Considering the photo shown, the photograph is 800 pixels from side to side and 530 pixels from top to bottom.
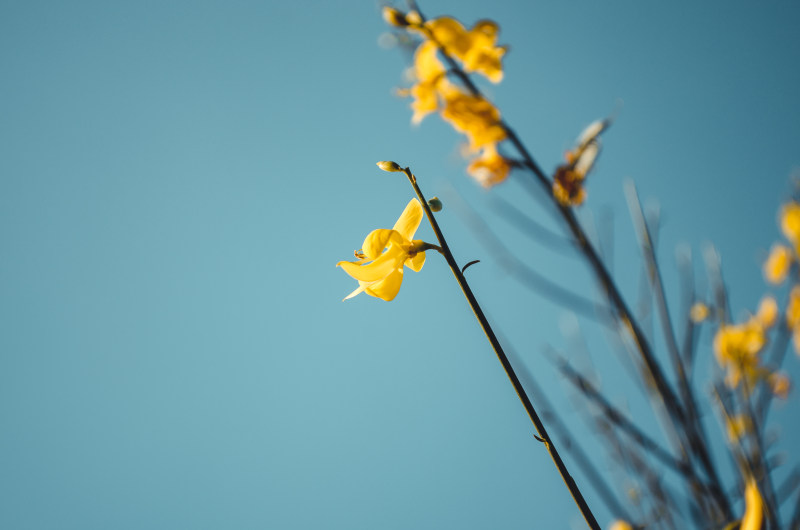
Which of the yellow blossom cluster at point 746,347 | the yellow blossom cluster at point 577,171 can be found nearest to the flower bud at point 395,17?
the yellow blossom cluster at point 577,171

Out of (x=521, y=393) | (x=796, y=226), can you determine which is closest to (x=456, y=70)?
(x=521, y=393)

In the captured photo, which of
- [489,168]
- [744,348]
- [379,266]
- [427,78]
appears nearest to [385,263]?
[379,266]

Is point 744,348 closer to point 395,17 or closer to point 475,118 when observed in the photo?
point 475,118

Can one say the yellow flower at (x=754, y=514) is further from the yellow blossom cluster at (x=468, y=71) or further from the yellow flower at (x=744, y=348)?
the yellow flower at (x=744, y=348)

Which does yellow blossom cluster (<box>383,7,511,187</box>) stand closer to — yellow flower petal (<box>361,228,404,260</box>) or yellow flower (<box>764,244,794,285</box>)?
yellow flower petal (<box>361,228,404,260</box>)

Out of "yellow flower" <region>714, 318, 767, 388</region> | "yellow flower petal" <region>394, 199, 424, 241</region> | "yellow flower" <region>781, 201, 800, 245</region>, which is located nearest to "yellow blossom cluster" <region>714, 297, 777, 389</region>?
"yellow flower" <region>714, 318, 767, 388</region>

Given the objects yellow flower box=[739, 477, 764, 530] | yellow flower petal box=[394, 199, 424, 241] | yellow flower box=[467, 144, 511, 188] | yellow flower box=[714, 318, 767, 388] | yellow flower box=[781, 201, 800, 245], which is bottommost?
yellow flower box=[739, 477, 764, 530]

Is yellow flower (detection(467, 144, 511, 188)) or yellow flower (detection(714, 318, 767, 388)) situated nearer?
yellow flower (detection(467, 144, 511, 188))
